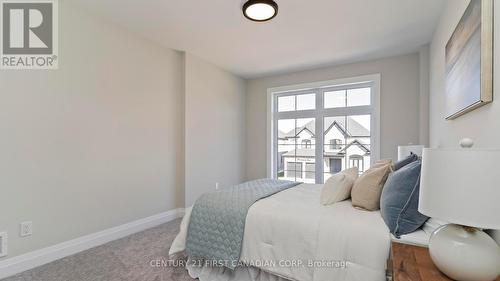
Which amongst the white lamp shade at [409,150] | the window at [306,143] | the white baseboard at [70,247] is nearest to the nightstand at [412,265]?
the white lamp shade at [409,150]

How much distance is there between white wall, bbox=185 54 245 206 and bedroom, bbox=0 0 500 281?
31 mm

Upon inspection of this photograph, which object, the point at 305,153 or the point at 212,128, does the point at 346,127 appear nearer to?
the point at 305,153

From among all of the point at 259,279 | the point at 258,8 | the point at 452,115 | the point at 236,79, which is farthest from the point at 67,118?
the point at 452,115

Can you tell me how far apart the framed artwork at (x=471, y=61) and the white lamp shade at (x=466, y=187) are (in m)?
0.70

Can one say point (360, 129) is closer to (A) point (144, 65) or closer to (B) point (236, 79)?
(B) point (236, 79)

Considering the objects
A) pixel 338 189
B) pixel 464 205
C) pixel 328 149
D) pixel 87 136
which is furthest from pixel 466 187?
pixel 328 149

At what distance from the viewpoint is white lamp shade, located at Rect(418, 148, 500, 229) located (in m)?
0.75

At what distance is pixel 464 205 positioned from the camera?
0.78 metres

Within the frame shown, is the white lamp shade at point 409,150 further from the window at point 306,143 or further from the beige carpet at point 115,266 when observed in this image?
the beige carpet at point 115,266

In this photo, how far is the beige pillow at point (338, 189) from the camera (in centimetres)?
194

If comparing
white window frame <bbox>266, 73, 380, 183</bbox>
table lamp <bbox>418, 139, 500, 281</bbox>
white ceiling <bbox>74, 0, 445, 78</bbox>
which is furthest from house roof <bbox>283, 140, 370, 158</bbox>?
table lamp <bbox>418, 139, 500, 281</bbox>

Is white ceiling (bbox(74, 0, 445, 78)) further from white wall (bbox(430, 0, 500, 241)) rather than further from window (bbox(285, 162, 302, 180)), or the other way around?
window (bbox(285, 162, 302, 180))

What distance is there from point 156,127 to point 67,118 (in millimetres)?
1020

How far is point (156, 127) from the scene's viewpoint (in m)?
3.18
